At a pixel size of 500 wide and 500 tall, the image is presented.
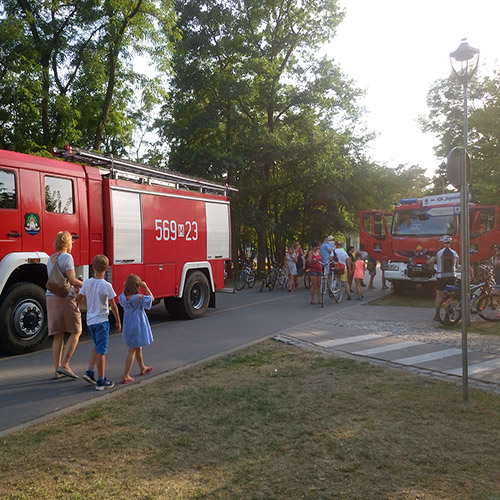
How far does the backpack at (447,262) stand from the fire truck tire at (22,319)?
25.5 feet

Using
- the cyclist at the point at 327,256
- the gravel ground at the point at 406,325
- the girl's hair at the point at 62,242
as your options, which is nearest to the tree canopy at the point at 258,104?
the cyclist at the point at 327,256

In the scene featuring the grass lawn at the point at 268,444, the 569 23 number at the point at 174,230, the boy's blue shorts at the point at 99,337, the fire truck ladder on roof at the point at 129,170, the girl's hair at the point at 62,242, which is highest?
the fire truck ladder on roof at the point at 129,170

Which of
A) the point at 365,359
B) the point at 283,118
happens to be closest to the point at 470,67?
the point at 365,359

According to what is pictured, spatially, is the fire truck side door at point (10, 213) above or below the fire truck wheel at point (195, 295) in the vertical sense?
above

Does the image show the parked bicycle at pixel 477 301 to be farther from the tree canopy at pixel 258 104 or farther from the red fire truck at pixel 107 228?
the tree canopy at pixel 258 104

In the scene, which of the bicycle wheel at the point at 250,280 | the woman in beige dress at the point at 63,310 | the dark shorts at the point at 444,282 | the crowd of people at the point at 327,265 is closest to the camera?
the woman in beige dress at the point at 63,310

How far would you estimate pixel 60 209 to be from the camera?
8852 millimetres

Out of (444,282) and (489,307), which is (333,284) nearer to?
(444,282)

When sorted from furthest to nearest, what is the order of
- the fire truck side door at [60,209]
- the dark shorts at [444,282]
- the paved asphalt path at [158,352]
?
the dark shorts at [444,282]
the fire truck side door at [60,209]
the paved asphalt path at [158,352]

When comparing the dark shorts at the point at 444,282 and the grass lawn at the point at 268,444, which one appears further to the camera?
the dark shorts at the point at 444,282

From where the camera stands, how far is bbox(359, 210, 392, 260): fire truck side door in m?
17.1

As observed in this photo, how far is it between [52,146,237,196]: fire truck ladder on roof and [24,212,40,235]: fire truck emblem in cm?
144

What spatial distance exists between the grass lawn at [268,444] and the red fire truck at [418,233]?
10.5m

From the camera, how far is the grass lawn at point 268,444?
340cm
